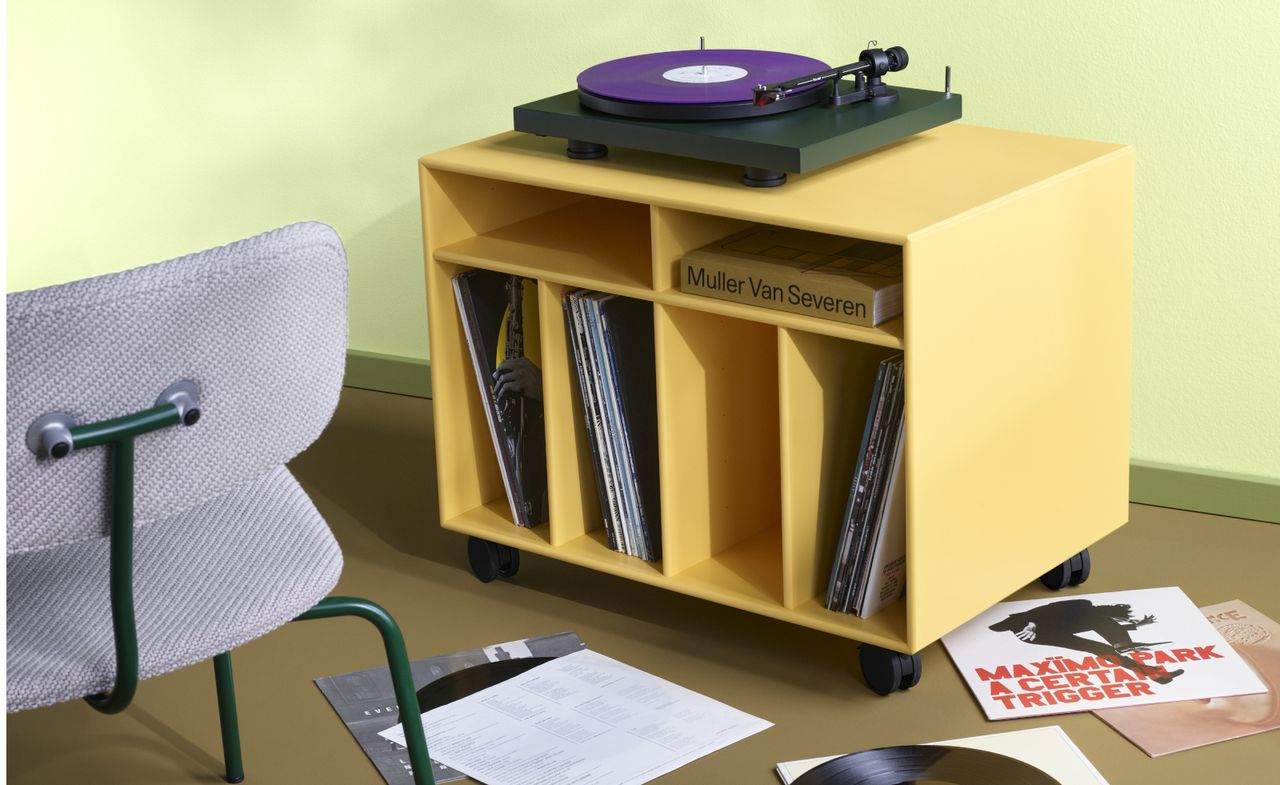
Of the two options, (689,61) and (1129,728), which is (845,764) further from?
(689,61)

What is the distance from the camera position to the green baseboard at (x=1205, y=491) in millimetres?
2234

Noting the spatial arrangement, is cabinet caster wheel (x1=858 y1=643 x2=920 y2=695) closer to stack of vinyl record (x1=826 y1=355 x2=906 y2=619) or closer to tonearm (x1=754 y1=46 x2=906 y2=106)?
stack of vinyl record (x1=826 y1=355 x2=906 y2=619)

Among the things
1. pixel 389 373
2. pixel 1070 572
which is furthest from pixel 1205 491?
pixel 389 373

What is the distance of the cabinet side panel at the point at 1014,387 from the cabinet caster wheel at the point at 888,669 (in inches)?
2.3

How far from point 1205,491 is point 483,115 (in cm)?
135

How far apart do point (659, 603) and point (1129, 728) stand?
2.11ft

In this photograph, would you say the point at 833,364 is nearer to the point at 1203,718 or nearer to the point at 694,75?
the point at 694,75

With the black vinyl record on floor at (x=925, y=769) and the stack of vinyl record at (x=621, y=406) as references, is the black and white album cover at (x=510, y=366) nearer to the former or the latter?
the stack of vinyl record at (x=621, y=406)

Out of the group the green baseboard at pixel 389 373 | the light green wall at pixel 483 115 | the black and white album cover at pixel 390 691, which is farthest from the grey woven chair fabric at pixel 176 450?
the green baseboard at pixel 389 373

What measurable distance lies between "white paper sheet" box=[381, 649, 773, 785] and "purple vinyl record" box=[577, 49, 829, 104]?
2.30 ft

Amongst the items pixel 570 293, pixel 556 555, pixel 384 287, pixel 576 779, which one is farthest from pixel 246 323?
pixel 384 287

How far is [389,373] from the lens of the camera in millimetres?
2939

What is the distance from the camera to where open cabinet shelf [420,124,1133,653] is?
168 cm

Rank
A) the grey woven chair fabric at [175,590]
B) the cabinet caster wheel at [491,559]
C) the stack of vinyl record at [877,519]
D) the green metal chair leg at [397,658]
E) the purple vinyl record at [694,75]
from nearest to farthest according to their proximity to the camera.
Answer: the grey woven chair fabric at [175,590] → the green metal chair leg at [397,658] → the stack of vinyl record at [877,519] → the purple vinyl record at [694,75] → the cabinet caster wheel at [491,559]
